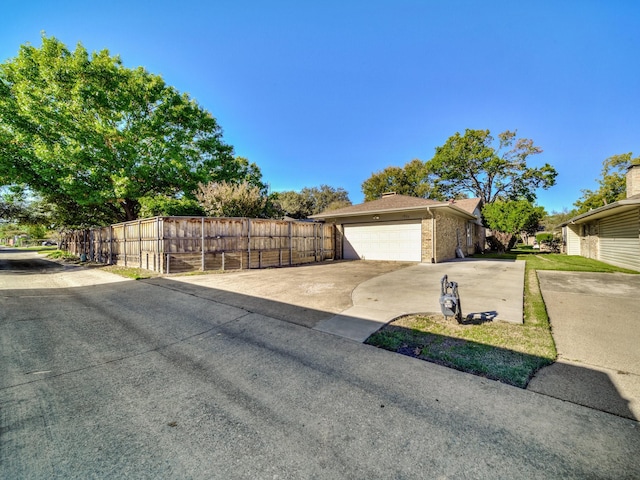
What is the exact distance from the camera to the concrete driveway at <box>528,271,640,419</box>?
7.79ft

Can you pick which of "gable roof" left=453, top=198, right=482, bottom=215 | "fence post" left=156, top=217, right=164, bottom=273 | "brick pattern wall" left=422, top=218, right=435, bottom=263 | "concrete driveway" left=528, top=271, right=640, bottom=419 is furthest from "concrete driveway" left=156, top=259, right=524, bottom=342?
"gable roof" left=453, top=198, right=482, bottom=215

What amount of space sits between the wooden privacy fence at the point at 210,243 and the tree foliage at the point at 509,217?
15.8m

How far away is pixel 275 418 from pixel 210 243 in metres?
10.0

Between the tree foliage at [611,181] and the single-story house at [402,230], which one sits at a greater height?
the tree foliage at [611,181]

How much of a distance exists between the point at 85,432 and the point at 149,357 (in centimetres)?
136

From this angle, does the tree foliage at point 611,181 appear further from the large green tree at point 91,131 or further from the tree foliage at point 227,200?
the large green tree at point 91,131

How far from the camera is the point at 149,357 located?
3260 millimetres

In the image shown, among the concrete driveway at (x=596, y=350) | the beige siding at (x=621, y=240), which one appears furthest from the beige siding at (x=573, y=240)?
the concrete driveway at (x=596, y=350)

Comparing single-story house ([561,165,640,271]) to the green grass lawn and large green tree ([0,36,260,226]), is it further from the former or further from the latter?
large green tree ([0,36,260,226])

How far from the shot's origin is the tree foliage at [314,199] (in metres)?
35.4

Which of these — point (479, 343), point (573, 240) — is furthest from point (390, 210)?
point (573, 240)

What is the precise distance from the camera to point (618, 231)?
11422 mm

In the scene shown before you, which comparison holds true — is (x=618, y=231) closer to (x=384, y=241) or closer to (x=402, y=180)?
(x=384, y=241)

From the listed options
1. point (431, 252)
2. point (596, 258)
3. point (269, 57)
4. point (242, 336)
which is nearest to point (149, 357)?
point (242, 336)
